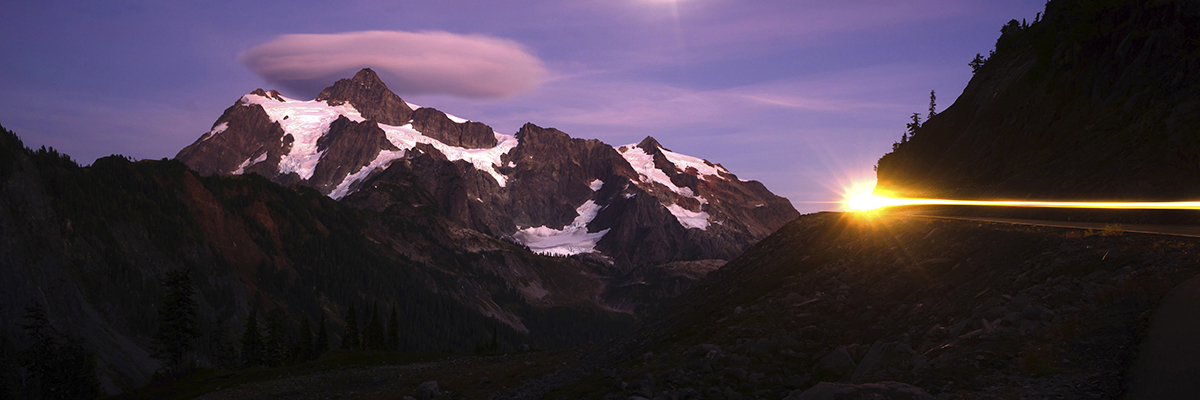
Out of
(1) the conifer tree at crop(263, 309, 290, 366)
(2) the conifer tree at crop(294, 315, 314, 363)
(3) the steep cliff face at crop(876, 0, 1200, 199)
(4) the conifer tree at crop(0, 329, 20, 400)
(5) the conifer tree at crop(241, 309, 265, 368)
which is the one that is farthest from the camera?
(5) the conifer tree at crop(241, 309, 265, 368)

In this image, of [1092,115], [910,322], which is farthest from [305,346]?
[910,322]

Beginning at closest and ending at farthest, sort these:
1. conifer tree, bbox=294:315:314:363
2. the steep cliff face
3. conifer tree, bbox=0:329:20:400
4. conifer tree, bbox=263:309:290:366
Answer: the steep cliff face < conifer tree, bbox=0:329:20:400 < conifer tree, bbox=263:309:290:366 < conifer tree, bbox=294:315:314:363

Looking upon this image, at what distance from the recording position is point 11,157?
546ft

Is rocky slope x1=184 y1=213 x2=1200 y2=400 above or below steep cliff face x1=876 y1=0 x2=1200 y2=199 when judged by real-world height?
below

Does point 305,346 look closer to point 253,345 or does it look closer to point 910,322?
point 253,345

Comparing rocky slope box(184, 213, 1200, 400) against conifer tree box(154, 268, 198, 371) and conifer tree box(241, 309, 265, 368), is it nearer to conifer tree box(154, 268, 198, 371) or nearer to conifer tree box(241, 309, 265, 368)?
conifer tree box(154, 268, 198, 371)

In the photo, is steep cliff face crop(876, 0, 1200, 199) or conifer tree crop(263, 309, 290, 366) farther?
conifer tree crop(263, 309, 290, 366)

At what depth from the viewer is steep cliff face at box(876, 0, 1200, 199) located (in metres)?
34.0

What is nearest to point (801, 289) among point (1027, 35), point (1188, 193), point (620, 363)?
point (620, 363)

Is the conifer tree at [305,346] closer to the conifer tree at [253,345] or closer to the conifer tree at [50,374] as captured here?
the conifer tree at [253,345]

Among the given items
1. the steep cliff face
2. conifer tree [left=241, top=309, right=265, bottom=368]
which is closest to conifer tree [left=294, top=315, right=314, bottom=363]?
conifer tree [left=241, top=309, right=265, bottom=368]

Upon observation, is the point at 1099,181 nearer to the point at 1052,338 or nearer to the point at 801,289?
the point at 801,289

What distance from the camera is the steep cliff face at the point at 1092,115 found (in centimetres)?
3403

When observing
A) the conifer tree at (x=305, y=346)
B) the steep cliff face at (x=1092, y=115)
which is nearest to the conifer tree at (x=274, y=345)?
the conifer tree at (x=305, y=346)
